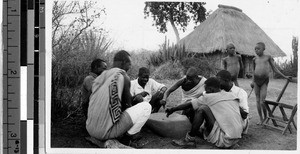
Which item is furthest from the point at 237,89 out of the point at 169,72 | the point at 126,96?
the point at 126,96

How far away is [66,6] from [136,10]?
2.61ft

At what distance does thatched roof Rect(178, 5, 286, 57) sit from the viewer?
4.64m

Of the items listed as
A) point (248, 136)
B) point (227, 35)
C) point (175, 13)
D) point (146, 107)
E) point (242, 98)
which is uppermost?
point (175, 13)

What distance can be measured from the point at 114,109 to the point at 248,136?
61.2 inches

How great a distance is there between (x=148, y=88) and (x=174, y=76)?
1.07 feet

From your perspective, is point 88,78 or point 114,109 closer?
point 114,109

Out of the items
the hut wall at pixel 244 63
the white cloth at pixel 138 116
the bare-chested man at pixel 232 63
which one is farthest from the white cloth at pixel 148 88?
the bare-chested man at pixel 232 63

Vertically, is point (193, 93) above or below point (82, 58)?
below

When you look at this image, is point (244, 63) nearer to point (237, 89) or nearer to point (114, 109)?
point (237, 89)

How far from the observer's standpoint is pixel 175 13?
15.4 feet

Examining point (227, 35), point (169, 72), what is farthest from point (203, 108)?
point (227, 35)

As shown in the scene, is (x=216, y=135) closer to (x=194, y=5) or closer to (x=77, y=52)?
(x=194, y=5)

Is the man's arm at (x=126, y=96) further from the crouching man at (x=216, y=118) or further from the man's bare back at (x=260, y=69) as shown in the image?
the man's bare back at (x=260, y=69)

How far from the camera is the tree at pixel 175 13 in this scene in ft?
15.3
